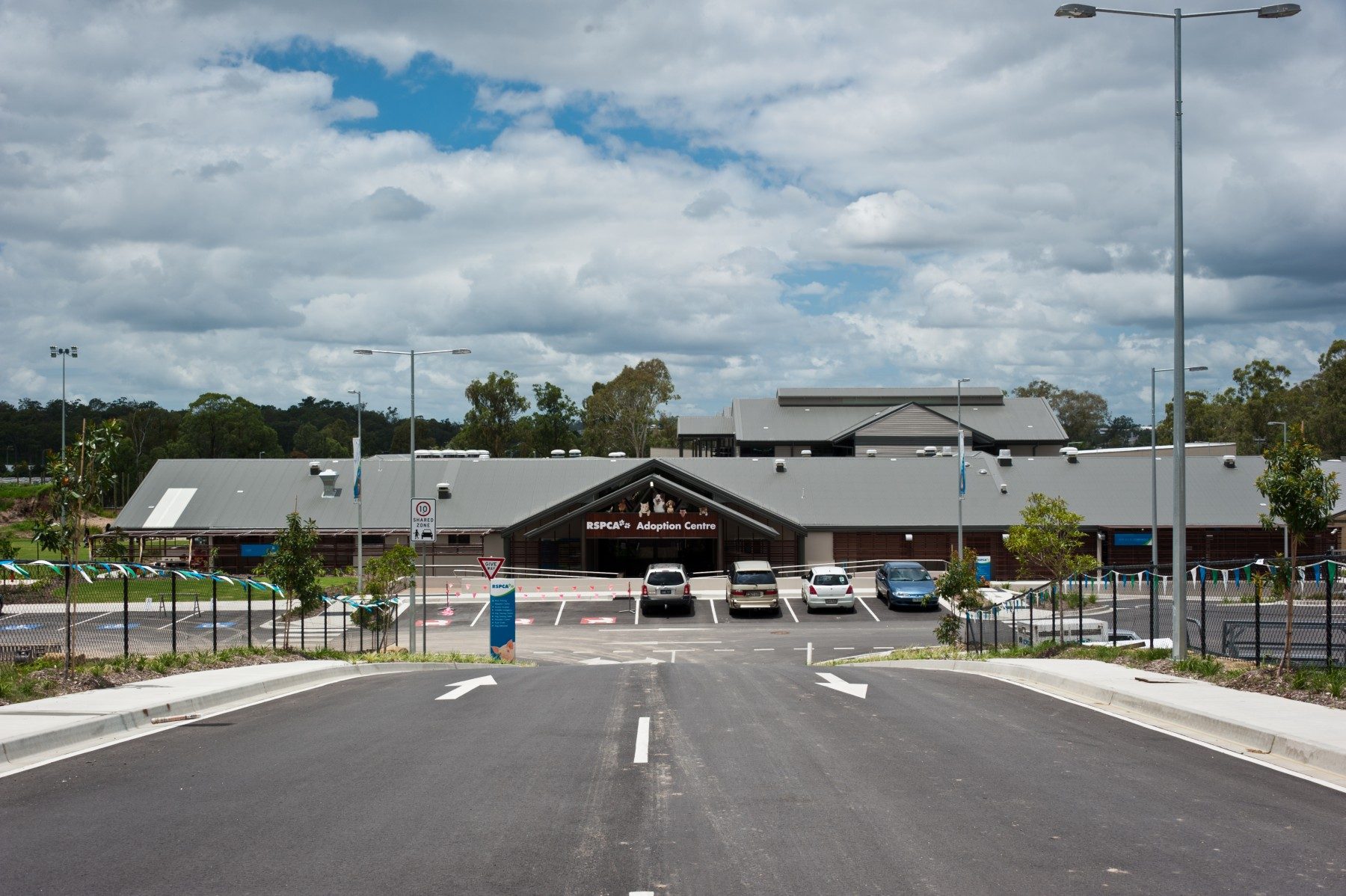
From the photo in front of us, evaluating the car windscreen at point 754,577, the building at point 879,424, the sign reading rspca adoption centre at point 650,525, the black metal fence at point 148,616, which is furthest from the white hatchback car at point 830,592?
the building at point 879,424

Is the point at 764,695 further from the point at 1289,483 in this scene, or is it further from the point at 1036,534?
the point at 1036,534

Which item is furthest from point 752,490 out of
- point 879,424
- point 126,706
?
point 126,706

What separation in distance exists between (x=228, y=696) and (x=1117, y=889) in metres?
12.6

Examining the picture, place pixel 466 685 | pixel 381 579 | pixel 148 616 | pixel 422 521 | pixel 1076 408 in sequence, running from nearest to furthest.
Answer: pixel 466 685 < pixel 422 521 < pixel 381 579 < pixel 148 616 < pixel 1076 408

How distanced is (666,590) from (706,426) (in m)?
49.6

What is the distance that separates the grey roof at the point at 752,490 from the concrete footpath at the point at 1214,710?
115ft

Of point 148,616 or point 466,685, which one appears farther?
point 148,616

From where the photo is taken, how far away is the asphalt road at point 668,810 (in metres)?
6.82

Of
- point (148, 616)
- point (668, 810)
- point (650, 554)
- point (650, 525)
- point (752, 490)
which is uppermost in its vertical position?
point (752, 490)

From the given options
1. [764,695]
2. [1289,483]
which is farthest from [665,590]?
[1289,483]

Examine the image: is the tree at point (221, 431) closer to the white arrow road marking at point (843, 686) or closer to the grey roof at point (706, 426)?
the grey roof at point (706, 426)

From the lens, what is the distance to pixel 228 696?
15.4 m

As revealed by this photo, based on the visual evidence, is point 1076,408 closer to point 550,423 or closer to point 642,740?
point 550,423

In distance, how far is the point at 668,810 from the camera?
835cm
